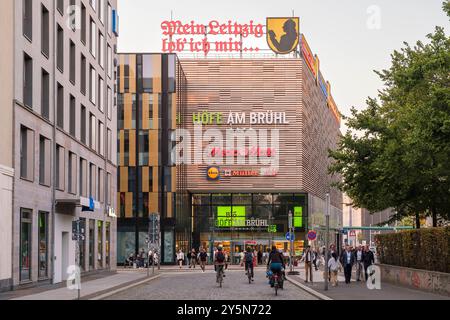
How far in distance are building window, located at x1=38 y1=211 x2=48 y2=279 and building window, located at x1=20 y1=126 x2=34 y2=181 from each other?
112 inches

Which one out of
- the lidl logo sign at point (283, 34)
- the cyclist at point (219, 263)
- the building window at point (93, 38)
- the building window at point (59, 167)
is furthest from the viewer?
the lidl logo sign at point (283, 34)

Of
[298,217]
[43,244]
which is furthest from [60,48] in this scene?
[298,217]

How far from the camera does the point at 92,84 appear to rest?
5103cm

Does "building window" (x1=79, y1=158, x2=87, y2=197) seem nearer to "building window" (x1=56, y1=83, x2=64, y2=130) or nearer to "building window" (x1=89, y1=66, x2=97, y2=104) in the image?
"building window" (x1=89, y1=66, x2=97, y2=104)

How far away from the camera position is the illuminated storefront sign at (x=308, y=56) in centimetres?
8897

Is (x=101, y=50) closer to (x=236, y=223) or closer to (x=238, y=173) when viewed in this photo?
(x=238, y=173)

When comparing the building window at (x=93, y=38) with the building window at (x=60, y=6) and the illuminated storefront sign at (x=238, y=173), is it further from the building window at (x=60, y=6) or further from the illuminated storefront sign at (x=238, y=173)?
the illuminated storefront sign at (x=238, y=173)

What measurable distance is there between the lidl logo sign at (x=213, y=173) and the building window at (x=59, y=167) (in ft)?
138

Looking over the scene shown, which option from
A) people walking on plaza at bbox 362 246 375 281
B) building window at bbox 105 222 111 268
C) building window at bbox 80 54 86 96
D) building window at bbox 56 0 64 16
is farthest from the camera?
building window at bbox 105 222 111 268

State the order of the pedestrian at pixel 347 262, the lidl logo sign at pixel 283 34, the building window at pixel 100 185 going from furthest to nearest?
the lidl logo sign at pixel 283 34 < the building window at pixel 100 185 < the pedestrian at pixel 347 262

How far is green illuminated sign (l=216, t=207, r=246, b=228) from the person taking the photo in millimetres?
85375

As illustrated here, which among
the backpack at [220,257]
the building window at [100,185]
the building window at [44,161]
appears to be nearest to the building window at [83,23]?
the building window at [100,185]

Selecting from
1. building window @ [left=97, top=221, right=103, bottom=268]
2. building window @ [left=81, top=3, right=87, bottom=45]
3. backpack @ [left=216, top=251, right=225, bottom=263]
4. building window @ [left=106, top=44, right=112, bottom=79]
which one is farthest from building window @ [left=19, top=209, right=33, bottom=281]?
building window @ [left=106, top=44, right=112, bottom=79]
